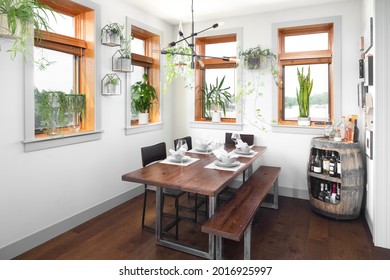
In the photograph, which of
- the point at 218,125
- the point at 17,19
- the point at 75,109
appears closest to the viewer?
the point at 17,19

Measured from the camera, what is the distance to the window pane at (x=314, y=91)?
406 cm

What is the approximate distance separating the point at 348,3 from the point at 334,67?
833mm

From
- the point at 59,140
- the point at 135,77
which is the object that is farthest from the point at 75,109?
the point at 135,77

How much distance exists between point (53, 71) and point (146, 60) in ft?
5.24

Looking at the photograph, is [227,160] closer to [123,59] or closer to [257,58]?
[123,59]

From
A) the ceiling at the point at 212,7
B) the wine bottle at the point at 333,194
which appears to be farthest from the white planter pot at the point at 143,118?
the wine bottle at the point at 333,194

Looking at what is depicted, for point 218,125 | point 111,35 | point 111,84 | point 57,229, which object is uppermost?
point 111,35

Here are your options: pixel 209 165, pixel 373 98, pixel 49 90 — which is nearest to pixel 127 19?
pixel 49 90

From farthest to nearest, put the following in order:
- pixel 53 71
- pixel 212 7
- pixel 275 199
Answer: pixel 212 7, pixel 275 199, pixel 53 71

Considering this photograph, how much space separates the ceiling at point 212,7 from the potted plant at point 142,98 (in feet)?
3.24

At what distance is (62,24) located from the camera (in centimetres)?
310

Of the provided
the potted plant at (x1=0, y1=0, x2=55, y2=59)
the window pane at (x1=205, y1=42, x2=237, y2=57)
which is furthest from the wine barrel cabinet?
the potted plant at (x1=0, y1=0, x2=55, y2=59)

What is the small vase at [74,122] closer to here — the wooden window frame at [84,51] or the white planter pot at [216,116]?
the wooden window frame at [84,51]

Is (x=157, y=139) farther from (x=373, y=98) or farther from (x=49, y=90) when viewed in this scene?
(x=373, y=98)
